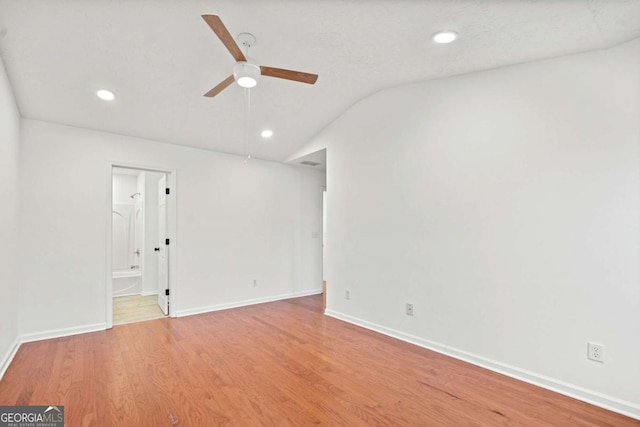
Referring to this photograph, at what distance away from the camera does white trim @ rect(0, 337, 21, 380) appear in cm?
274

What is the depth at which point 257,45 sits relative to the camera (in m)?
2.78

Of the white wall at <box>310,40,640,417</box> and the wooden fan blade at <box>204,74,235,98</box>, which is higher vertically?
the wooden fan blade at <box>204,74,235,98</box>

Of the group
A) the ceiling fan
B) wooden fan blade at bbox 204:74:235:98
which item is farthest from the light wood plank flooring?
the ceiling fan

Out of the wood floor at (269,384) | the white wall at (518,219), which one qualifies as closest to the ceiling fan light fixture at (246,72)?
the white wall at (518,219)

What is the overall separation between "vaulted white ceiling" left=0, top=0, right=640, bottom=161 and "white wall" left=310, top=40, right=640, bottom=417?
0.29 m

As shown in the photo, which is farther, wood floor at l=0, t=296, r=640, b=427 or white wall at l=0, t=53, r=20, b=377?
white wall at l=0, t=53, r=20, b=377

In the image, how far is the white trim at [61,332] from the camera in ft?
11.5

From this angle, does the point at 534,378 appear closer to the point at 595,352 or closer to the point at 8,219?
the point at 595,352

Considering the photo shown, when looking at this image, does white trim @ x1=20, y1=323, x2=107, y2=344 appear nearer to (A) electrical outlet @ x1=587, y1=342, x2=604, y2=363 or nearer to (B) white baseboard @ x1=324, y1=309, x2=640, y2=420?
(B) white baseboard @ x1=324, y1=309, x2=640, y2=420

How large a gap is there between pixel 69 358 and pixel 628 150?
5231 mm

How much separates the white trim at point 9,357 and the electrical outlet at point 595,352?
16.1 feet

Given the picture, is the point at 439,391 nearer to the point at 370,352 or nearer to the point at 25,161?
the point at 370,352

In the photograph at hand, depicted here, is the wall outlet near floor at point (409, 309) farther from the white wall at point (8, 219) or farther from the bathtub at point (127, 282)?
the bathtub at point (127, 282)

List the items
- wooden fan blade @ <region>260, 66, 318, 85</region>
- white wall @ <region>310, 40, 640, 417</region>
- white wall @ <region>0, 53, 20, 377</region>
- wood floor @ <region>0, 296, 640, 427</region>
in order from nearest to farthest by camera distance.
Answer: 1. wood floor @ <region>0, 296, 640, 427</region>
2. white wall @ <region>310, 40, 640, 417</region>
3. wooden fan blade @ <region>260, 66, 318, 85</region>
4. white wall @ <region>0, 53, 20, 377</region>
